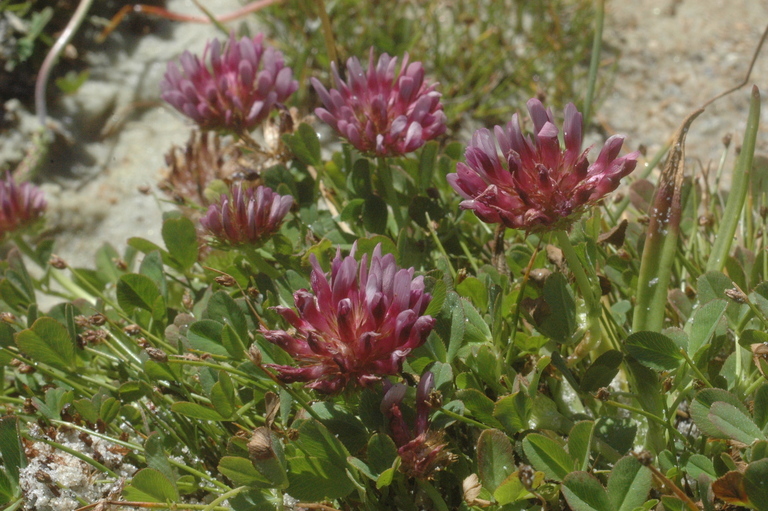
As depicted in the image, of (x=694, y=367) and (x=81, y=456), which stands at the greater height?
(x=694, y=367)

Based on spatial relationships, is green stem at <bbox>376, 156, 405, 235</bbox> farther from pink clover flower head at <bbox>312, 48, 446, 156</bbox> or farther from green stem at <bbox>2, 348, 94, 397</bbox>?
green stem at <bbox>2, 348, 94, 397</bbox>

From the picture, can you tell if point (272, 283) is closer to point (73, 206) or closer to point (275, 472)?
point (275, 472)

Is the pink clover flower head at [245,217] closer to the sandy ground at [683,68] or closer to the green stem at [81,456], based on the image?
the green stem at [81,456]

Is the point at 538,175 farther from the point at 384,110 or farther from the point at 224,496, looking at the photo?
the point at 224,496

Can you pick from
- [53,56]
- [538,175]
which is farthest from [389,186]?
[53,56]

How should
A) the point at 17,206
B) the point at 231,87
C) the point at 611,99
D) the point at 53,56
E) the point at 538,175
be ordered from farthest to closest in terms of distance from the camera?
the point at 611,99
the point at 53,56
the point at 17,206
the point at 231,87
the point at 538,175

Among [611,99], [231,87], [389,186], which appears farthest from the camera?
[611,99]

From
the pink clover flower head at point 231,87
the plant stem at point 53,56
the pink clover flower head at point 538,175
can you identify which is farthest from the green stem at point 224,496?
the plant stem at point 53,56
